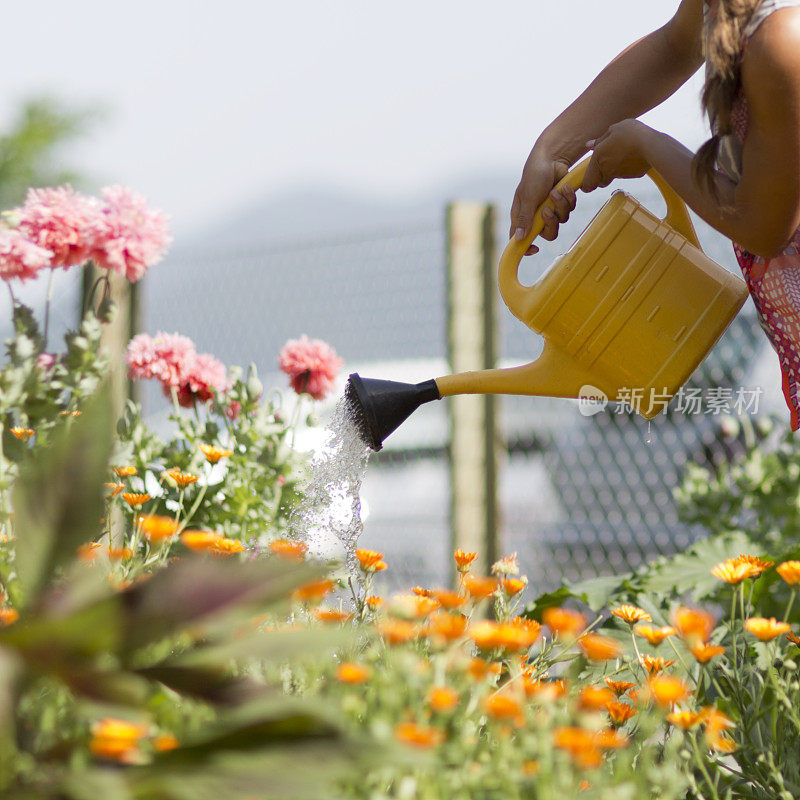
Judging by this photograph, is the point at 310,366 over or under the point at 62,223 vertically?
under

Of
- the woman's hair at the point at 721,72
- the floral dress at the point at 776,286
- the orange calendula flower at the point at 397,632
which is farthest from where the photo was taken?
the floral dress at the point at 776,286

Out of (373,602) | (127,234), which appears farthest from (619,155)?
(127,234)

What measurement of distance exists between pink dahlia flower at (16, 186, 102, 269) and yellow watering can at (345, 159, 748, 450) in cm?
81

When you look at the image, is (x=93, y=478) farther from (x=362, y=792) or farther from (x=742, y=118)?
(x=742, y=118)

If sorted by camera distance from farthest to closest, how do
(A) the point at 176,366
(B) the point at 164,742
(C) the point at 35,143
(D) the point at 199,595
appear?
(C) the point at 35,143 → (A) the point at 176,366 → (B) the point at 164,742 → (D) the point at 199,595

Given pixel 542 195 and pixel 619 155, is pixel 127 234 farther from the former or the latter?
pixel 619 155

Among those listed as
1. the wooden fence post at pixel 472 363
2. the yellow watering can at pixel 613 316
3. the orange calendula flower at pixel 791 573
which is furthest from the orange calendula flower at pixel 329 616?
the wooden fence post at pixel 472 363

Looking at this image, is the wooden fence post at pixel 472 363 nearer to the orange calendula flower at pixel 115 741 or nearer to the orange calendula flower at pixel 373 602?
the orange calendula flower at pixel 373 602

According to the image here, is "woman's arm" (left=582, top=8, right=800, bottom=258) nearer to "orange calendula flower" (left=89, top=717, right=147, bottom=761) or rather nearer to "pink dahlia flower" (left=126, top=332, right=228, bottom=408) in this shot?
"orange calendula flower" (left=89, top=717, right=147, bottom=761)

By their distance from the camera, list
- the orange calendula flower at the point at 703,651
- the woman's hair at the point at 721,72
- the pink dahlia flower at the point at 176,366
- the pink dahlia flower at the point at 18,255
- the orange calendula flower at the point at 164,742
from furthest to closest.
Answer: the pink dahlia flower at the point at 176,366 → the pink dahlia flower at the point at 18,255 → the woman's hair at the point at 721,72 → the orange calendula flower at the point at 703,651 → the orange calendula flower at the point at 164,742

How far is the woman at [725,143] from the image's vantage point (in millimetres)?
1130

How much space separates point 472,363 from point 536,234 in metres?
1.42

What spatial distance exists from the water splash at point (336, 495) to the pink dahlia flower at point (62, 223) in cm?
68

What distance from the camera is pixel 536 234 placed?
1.57 metres
